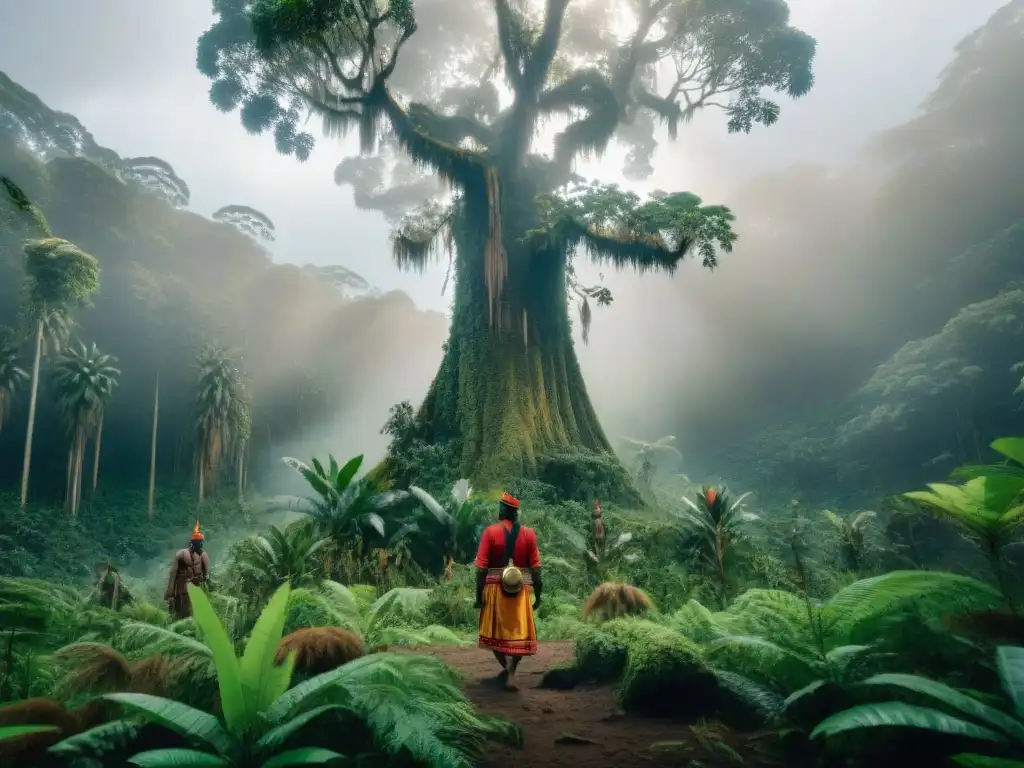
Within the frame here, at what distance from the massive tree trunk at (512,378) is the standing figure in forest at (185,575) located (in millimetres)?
7786

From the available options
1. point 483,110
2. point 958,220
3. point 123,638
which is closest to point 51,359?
point 483,110

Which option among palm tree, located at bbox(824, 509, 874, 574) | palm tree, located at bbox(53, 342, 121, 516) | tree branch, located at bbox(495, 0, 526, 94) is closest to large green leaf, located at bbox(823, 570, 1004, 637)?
palm tree, located at bbox(824, 509, 874, 574)

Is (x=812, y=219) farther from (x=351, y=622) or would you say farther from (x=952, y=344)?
(x=351, y=622)

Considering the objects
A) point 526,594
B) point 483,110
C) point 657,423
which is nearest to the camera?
point 526,594

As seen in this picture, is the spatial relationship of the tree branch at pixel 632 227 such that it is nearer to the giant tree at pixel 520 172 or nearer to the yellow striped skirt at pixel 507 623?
the giant tree at pixel 520 172

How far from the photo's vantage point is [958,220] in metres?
38.3

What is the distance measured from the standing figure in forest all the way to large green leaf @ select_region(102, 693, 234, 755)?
5.04 meters

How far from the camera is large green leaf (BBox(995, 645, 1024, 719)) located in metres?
2.42

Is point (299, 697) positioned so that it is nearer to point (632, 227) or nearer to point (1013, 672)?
point (1013, 672)

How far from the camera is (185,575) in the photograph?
728cm

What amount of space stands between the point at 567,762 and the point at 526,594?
1.88 metres

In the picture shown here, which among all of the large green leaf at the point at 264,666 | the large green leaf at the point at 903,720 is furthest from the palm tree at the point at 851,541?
the large green leaf at the point at 264,666

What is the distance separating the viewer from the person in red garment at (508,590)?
4750 mm

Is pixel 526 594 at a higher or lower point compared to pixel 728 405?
lower
